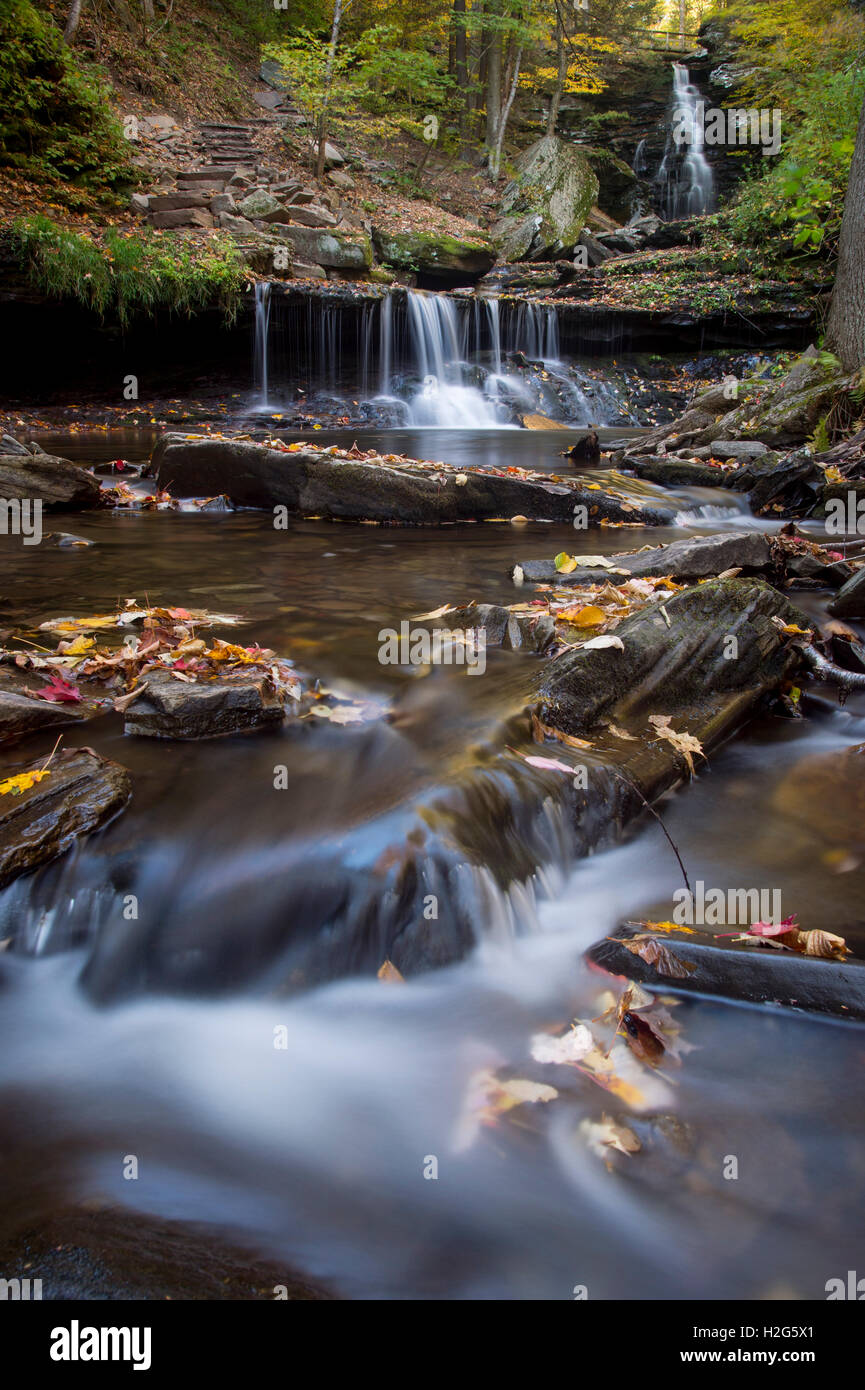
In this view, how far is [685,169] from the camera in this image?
2791 centimetres

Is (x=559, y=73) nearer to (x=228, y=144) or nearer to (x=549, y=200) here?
(x=549, y=200)

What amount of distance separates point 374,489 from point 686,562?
3.53 metres

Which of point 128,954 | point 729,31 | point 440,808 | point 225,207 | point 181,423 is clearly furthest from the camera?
point 729,31

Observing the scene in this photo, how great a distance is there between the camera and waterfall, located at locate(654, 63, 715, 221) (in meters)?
27.4

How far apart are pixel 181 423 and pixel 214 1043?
14380 millimetres

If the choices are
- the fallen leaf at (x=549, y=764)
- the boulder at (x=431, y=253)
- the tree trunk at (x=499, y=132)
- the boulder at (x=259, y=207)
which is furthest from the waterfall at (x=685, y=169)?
the fallen leaf at (x=549, y=764)

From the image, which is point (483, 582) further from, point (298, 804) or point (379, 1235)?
point (379, 1235)

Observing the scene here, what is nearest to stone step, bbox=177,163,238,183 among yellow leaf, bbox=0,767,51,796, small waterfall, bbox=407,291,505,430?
small waterfall, bbox=407,291,505,430

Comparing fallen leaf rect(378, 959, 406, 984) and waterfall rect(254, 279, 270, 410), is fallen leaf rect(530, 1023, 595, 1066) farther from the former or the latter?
waterfall rect(254, 279, 270, 410)

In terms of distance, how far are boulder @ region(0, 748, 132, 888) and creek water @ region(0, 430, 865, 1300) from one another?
0.20 ft

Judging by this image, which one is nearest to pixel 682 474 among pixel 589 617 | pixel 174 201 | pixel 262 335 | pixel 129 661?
pixel 589 617

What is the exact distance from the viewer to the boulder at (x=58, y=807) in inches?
95.4

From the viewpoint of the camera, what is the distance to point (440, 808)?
9.11 feet

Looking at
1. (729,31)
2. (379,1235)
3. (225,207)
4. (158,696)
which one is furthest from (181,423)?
(729,31)
